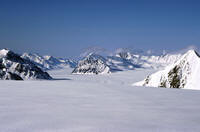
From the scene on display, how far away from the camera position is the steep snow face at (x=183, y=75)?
142 feet

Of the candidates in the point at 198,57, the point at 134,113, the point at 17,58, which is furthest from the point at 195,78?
the point at 17,58

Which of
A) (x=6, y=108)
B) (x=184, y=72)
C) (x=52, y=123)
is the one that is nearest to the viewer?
(x=52, y=123)

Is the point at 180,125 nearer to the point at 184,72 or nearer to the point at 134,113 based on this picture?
the point at 134,113

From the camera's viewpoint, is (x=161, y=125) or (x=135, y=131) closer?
(x=135, y=131)

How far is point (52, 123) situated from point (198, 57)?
51040mm

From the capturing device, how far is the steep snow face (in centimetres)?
4341

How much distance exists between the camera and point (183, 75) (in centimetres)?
4650

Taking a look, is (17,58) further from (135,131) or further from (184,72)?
(135,131)

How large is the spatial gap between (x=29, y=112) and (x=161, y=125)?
14.2 ft

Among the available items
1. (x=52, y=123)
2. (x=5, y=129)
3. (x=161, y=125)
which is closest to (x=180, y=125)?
(x=161, y=125)

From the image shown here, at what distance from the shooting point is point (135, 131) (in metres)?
4.72

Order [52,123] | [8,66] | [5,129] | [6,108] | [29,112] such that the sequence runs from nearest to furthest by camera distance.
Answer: [5,129]
[52,123]
[29,112]
[6,108]
[8,66]

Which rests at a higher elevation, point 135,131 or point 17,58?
point 17,58

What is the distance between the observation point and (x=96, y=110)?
6938 mm
